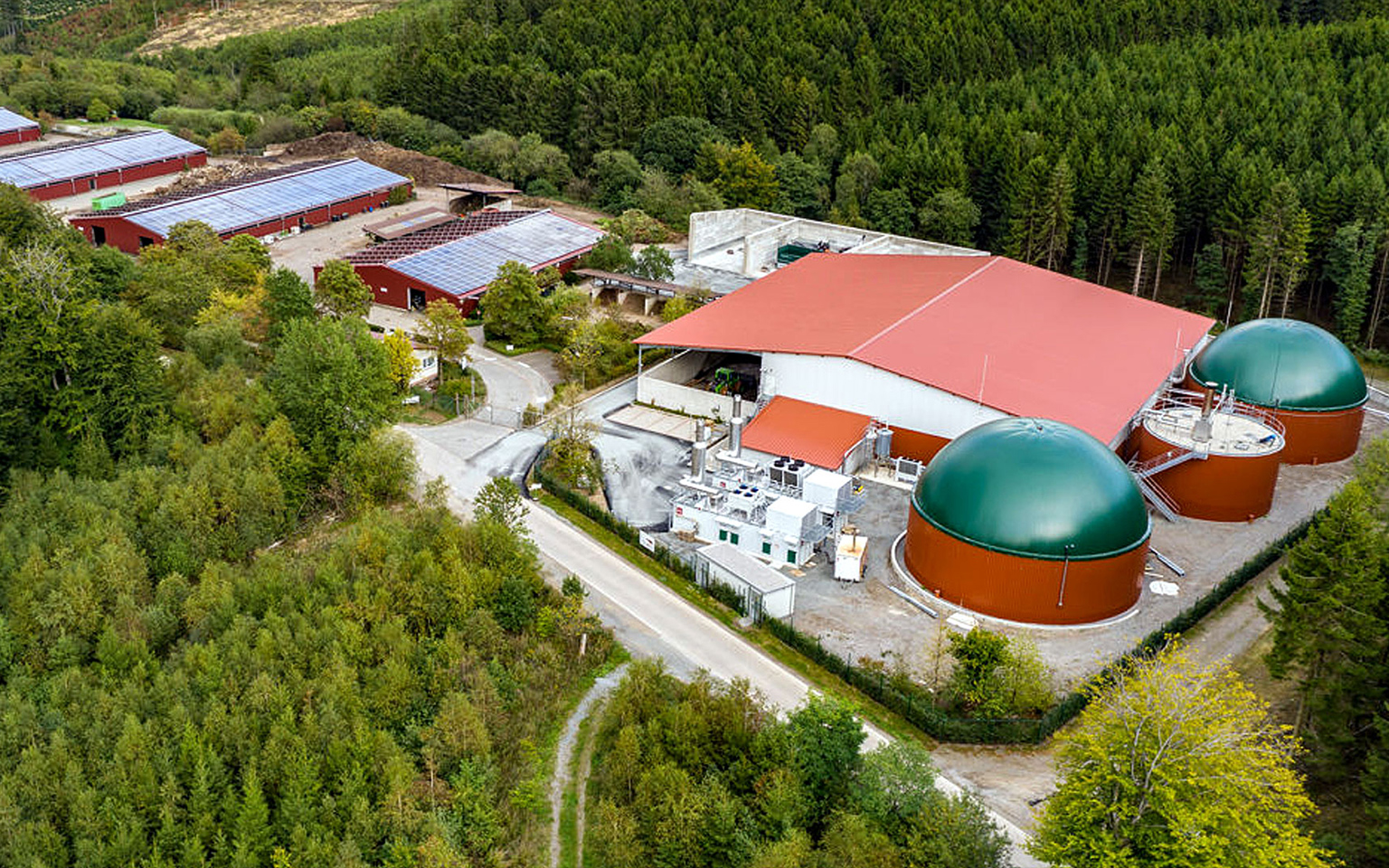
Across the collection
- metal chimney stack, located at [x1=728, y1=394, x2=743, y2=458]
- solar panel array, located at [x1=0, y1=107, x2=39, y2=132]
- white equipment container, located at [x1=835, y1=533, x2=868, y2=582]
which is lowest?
white equipment container, located at [x1=835, y1=533, x2=868, y2=582]

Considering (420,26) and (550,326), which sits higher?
(420,26)

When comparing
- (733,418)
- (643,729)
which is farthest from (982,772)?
(733,418)

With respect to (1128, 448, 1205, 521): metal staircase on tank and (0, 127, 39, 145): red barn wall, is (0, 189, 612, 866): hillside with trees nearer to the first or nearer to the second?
(1128, 448, 1205, 521): metal staircase on tank

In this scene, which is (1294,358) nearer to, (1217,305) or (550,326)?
(1217,305)

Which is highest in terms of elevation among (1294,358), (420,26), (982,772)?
(420,26)

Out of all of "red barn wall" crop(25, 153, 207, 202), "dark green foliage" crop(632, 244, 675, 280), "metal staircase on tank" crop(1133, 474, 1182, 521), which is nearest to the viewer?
"metal staircase on tank" crop(1133, 474, 1182, 521)

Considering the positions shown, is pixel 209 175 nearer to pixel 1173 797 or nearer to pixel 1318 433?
pixel 1318 433

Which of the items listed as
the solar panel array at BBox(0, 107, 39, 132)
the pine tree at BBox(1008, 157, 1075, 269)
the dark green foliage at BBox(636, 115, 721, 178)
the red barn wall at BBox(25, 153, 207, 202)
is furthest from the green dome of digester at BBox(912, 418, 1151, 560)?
the solar panel array at BBox(0, 107, 39, 132)

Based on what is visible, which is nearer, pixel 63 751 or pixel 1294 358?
pixel 63 751
